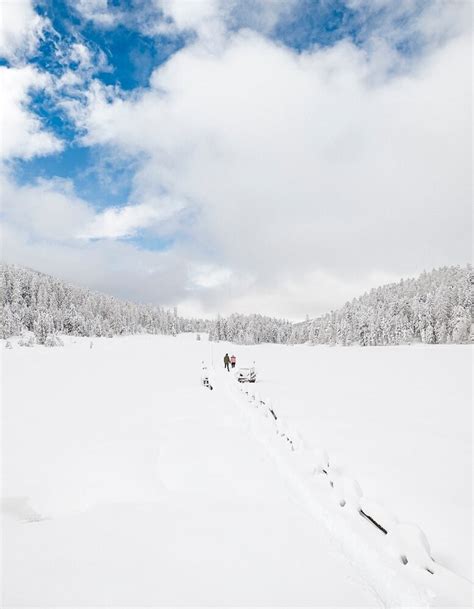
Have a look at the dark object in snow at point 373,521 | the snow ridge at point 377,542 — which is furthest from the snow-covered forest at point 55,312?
the dark object in snow at point 373,521

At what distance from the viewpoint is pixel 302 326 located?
475 ft

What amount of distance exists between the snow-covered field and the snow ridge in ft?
0.20

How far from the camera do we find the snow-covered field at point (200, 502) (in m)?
3.43

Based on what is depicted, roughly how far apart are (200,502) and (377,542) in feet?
8.64

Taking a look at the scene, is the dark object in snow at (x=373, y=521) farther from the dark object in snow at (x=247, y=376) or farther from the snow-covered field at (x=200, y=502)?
the dark object in snow at (x=247, y=376)

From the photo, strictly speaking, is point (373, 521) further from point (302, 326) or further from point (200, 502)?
point (302, 326)

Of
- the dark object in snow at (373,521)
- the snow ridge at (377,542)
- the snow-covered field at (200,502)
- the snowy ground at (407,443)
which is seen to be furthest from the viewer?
the snowy ground at (407,443)

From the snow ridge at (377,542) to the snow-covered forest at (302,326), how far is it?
2628 inches

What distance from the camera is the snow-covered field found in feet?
11.2

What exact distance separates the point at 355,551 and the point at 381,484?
2.62 meters

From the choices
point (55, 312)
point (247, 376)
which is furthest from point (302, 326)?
point (247, 376)

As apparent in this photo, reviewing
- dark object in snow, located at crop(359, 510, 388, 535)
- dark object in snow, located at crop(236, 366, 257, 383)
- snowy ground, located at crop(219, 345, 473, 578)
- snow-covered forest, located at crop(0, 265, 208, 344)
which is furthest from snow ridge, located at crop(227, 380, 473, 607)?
snow-covered forest, located at crop(0, 265, 208, 344)

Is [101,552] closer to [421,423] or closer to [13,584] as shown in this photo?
[13,584]

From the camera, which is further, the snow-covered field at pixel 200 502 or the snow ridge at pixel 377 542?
the snow ridge at pixel 377 542
